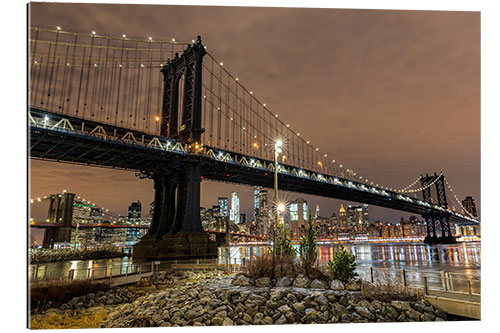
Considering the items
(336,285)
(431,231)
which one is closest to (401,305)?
(336,285)

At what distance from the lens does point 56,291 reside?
12.1 meters

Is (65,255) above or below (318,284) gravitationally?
below

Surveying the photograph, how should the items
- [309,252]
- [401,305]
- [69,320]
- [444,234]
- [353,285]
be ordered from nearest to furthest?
[401,305]
[353,285]
[69,320]
[309,252]
[444,234]

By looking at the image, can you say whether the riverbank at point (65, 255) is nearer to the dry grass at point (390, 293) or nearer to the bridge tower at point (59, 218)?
the bridge tower at point (59, 218)

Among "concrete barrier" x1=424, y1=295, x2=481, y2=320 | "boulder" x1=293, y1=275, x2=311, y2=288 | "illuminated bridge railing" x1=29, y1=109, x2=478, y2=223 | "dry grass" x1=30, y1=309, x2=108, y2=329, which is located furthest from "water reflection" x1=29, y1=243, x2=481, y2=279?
"illuminated bridge railing" x1=29, y1=109, x2=478, y2=223

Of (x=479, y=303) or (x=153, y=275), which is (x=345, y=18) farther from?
(x=153, y=275)

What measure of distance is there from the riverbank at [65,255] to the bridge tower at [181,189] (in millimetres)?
7960

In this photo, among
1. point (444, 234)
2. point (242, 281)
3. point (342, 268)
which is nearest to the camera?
point (342, 268)

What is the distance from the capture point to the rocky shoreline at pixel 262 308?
337 inches

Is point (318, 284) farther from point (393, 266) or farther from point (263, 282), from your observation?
point (393, 266)

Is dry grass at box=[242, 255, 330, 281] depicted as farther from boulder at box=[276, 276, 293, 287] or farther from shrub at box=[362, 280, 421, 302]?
shrub at box=[362, 280, 421, 302]

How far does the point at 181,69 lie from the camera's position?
49469 millimetres

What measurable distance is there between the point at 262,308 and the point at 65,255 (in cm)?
4282

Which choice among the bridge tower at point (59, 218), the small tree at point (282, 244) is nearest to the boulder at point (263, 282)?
the small tree at point (282, 244)
